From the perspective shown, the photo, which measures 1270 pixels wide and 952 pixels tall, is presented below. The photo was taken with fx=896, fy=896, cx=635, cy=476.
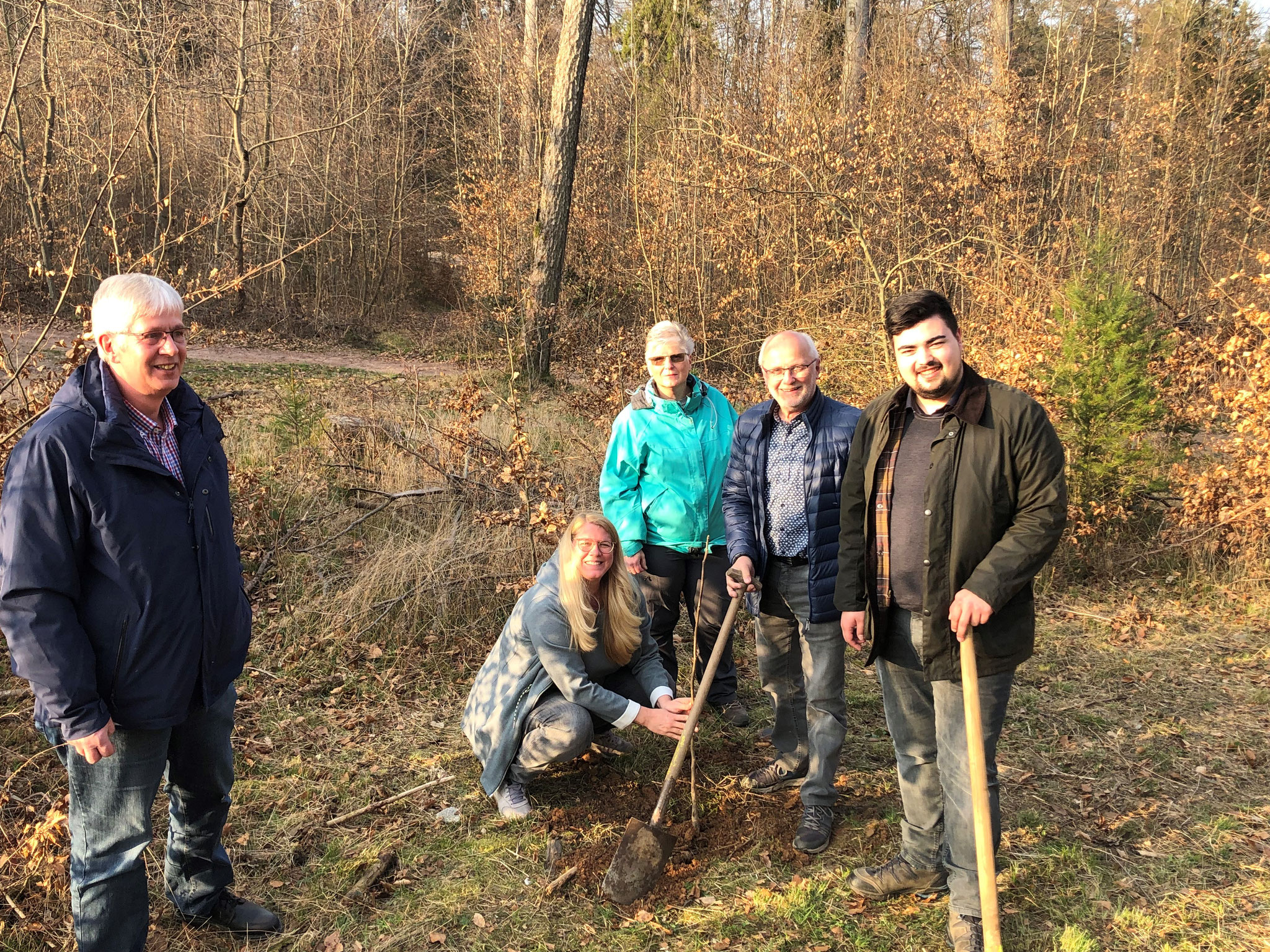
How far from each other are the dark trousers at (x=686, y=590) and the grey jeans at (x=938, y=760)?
4.58 feet

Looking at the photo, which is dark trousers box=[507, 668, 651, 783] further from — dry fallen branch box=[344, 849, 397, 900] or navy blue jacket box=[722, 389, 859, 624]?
navy blue jacket box=[722, 389, 859, 624]

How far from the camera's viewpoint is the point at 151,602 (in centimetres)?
260

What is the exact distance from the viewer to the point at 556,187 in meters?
12.3

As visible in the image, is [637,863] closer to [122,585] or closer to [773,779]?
[773,779]

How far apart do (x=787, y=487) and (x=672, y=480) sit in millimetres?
827

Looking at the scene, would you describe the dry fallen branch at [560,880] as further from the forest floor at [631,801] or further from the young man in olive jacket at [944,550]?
the young man in olive jacket at [944,550]

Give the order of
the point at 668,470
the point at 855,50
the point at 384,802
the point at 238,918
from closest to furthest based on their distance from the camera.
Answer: the point at 238,918, the point at 384,802, the point at 668,470, the point at 855,50

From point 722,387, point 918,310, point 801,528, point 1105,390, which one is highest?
point 918,310

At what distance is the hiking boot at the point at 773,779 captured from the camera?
4.15 meters

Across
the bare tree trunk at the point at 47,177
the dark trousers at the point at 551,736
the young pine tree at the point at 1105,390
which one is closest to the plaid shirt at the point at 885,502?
the dark trousers at the point at 551,736

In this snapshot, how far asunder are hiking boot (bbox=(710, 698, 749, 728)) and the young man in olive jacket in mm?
1586

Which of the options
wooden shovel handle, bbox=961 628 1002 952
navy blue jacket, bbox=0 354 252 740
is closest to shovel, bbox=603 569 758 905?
wooden shovel handle, bbox=961 628 1002 952

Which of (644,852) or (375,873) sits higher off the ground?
(644,852)

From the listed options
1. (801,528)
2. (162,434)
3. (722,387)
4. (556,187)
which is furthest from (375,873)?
(556,187)
